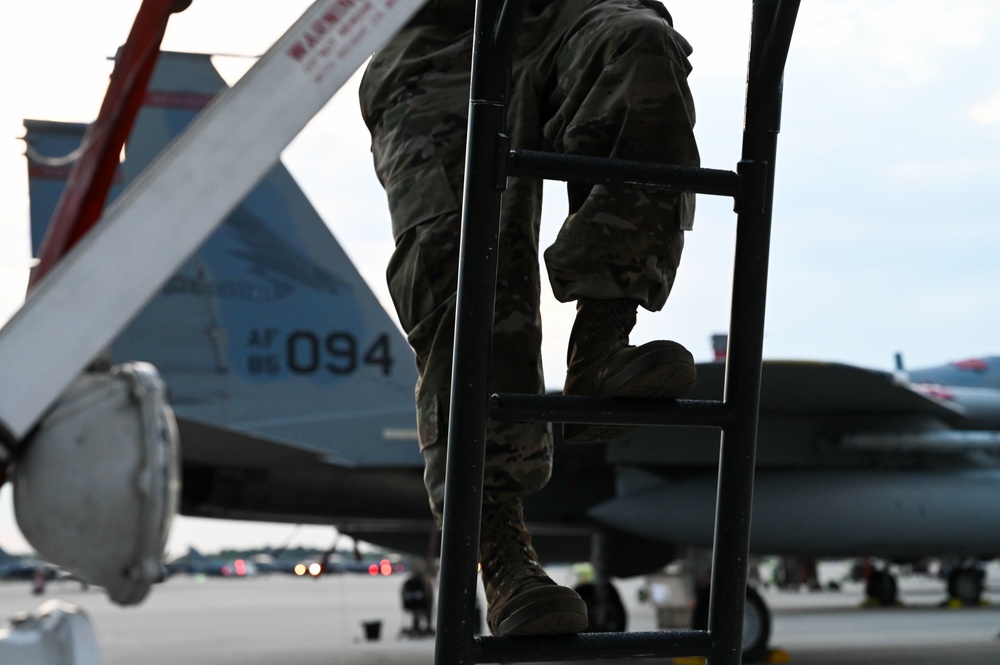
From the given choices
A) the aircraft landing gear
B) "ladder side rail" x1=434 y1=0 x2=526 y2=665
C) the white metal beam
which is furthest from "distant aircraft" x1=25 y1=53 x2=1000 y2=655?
the aircraft landing gear

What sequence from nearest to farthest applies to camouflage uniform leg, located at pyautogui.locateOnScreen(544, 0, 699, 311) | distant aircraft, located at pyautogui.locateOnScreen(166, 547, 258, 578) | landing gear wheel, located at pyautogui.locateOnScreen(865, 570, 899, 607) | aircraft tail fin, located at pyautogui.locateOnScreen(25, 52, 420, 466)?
1. camouflage uniform leg, located at pyautogui.locateOnScreen(544, 0, 699, 311)
2. aircraft tail fin, located at pyautogui.locateOnScreen(25, 52, 420, 466)
3. landing gear wheel, located at pyautogui.locateOnScreen(865, 570, 899, 607)
4. distant aircraft, located at pyautogui.locateOnScreen(166, 547, 258, 578)

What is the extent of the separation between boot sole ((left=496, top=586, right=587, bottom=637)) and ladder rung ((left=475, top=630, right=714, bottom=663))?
1 cm

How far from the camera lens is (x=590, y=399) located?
1.33 metres

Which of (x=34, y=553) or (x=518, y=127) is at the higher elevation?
(x=518, y=127)

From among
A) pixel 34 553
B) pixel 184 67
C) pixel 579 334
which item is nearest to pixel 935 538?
pixel 184 67

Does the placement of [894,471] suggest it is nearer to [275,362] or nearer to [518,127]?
[275,362]

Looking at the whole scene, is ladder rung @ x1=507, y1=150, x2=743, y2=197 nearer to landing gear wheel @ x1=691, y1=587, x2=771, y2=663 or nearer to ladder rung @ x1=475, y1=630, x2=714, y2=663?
ladder rung @ x1=475, y1=630, x2=714, y2=663

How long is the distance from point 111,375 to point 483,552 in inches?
23.1

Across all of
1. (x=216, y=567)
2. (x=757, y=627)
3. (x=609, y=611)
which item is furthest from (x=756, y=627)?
(x=216, y=567)

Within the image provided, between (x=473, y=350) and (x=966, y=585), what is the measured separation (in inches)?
715

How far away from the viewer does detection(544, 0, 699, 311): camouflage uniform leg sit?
143cm

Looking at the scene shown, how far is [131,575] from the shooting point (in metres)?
1.09

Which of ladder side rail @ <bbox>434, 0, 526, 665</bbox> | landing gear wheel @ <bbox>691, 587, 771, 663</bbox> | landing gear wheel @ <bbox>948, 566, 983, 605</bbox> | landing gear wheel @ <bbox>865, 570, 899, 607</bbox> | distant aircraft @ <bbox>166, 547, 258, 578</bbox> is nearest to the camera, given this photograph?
ladder side rail @ <bbox>434, 0, 526, 665</bbox>

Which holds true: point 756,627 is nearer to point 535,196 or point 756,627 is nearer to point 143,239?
point 535,196
